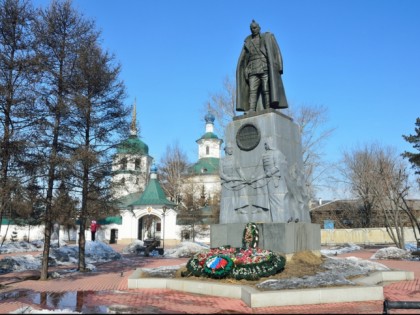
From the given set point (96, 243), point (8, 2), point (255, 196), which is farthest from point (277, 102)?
point (96, 243)

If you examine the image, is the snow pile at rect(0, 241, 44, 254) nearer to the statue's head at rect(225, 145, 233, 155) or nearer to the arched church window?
the arched church window

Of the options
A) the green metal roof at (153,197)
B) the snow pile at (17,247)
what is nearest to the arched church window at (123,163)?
the snow pile at (17,247)

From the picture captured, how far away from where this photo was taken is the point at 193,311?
6.47 m

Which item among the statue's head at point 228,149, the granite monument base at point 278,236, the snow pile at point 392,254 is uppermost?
the statue's head at point 228,149

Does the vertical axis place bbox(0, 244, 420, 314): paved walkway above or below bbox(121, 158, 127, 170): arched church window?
below

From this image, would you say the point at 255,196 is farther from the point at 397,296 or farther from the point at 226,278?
the point at 397,296

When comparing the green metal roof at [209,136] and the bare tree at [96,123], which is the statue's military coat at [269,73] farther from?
the green metal roof at [209,136]

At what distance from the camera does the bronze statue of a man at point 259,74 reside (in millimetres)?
11516

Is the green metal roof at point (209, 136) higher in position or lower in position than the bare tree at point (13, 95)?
higher

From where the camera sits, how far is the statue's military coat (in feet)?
37.5

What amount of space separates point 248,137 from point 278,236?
9.79 feet

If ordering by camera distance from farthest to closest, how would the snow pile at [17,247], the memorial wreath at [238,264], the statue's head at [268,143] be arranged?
1. the snow pile at [17,247]
2. the statue's head at [268,143]
3. the memorial wreath at [238,264]

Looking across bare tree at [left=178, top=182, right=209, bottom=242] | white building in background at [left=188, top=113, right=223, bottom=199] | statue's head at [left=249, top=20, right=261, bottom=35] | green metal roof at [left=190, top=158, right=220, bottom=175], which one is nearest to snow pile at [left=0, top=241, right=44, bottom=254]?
bare tree at [left=178, top=182, right=209, bottom=242]

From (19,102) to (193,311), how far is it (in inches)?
307
